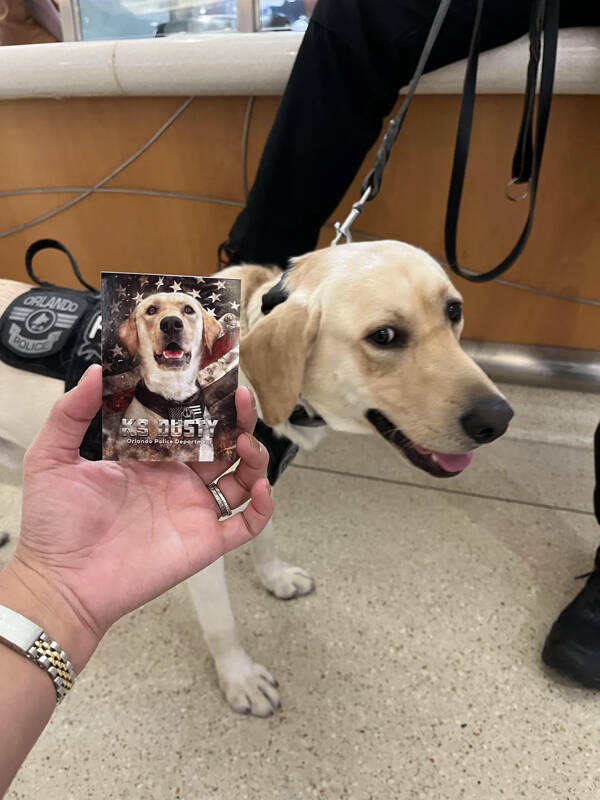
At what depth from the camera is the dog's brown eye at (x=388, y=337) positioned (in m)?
0.76

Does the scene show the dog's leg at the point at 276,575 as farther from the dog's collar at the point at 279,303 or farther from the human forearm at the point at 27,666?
→ the human forearm at the point at 27,666

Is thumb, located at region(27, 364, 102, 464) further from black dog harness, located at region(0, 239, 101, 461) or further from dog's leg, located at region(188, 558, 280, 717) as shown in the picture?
dog's leg, located at region(188, 558, 280, 717)

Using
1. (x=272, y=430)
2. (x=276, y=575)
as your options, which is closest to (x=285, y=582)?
(x=276, y=575)

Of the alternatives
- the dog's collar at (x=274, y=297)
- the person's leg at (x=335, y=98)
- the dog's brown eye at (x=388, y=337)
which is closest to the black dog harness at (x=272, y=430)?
the dog's collar at (x=274, y=297)

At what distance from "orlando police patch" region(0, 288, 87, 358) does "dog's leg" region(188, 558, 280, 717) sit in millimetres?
500

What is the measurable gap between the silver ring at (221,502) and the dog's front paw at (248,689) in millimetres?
512

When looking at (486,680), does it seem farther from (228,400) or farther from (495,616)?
(228,400)

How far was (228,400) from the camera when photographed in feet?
1.91

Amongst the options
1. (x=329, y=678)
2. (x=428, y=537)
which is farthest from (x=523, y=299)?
(x=329, y=678)

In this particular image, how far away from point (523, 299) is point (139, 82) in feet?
4.26

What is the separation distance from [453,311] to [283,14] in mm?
1483

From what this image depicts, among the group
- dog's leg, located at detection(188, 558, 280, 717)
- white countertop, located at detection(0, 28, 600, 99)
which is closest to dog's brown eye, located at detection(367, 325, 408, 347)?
dog's leg, located at detection(188, 558, 280, 717)

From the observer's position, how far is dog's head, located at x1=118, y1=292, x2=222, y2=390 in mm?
539

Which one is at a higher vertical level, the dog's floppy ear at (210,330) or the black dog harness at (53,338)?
the dog's floppy ear at (210,330)
